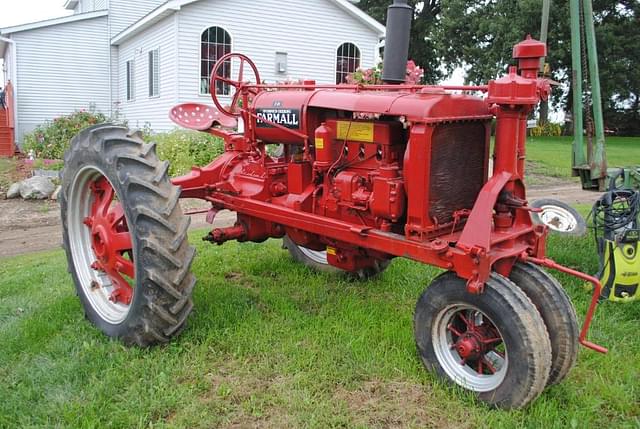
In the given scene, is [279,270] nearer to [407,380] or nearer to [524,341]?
[407,380]

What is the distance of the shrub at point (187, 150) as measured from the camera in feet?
36.7

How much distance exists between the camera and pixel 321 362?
3529 mm

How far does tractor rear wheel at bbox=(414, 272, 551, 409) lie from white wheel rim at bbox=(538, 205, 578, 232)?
2474mm

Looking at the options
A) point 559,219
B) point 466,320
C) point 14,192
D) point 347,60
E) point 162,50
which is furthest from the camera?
point 347,60

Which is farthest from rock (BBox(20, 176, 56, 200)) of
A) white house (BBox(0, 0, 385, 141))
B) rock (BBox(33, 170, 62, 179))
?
white house (BBox(0, 0, 385, 141))

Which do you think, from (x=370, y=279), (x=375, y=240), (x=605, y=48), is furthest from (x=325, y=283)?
(x=605, y=48)

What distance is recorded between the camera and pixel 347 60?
18.0 m

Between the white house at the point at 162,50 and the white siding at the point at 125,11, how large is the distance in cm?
3

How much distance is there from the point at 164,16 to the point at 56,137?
4.04 metres

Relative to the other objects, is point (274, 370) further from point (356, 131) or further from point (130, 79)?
point (130, 79)

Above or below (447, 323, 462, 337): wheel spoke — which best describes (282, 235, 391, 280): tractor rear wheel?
below

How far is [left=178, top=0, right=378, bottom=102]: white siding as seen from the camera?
15.3m

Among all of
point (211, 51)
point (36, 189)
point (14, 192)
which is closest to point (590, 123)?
point (36, 189)

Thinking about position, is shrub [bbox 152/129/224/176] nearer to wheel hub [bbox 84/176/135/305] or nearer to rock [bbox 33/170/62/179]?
rock [bbox 33/170/62/179]
